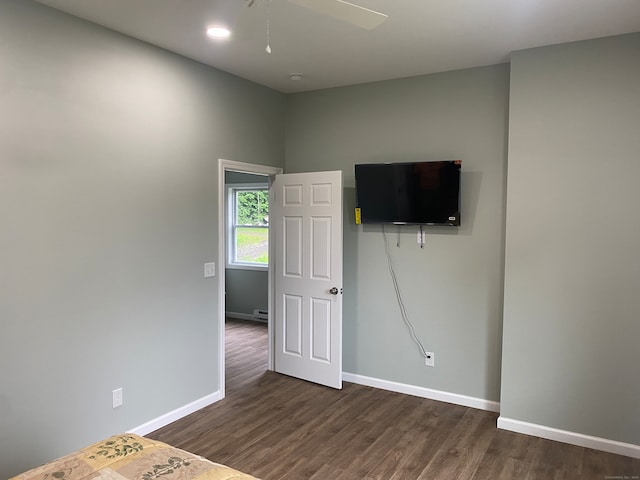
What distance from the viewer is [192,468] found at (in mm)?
1761

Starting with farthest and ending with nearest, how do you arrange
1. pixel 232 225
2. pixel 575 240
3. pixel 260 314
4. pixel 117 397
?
pixel 232 225
pixel 260 314
pixel 575 240
pixel 117 397

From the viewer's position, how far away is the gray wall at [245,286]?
6.83 meters

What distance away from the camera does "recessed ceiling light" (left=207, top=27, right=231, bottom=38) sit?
2.98m

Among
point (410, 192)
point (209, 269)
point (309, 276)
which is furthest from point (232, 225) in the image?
point (410, 192)

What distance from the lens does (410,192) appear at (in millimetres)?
3924

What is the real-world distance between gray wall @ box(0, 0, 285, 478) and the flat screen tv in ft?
4.51

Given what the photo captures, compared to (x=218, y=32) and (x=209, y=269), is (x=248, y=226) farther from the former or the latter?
(x=218, y=32)

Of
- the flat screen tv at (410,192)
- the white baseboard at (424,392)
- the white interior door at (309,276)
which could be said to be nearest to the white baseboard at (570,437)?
the white baseboard at (424,392)

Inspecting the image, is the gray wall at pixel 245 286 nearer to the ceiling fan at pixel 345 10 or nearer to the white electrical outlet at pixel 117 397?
the white electrical outlet at pixel 117 397

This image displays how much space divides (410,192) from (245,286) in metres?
3.80

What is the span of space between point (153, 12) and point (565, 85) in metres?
2.84

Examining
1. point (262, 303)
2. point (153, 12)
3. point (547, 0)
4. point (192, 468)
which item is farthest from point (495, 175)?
point (262, 303)

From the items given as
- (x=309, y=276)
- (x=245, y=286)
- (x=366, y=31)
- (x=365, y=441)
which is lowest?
(x=365, y=441)

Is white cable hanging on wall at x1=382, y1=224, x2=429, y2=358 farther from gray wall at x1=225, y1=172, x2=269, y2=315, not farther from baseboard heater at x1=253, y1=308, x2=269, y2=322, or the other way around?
baseboard heater at x1=253, y1=308, x2=269, y2=322
